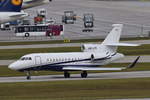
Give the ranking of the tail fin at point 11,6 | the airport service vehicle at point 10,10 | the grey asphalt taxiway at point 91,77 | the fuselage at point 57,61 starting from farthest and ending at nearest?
1. the airport service vehicle at point 10,10
2. the tail fin at point 11,6
3. the fuselage at point 57,61
4. the grey asphalt taxiway at point 91,77

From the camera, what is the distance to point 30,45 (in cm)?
11112

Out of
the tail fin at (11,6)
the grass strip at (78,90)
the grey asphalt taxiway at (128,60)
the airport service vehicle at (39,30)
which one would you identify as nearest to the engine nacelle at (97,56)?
the grass strip at (78,90)

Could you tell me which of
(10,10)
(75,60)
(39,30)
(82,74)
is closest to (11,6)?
(10,10)

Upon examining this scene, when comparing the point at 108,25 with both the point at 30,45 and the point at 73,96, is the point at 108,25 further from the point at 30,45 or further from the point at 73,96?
the point at 73,96

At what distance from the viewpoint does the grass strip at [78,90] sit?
1997 inches

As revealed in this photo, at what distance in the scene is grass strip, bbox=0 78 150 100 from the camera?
166 feet

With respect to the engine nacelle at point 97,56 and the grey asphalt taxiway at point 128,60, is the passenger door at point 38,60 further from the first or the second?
the grey asphalt taxiway at point 128,60

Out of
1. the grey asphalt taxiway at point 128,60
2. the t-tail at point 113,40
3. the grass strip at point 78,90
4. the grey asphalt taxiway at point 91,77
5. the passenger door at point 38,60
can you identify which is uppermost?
the t-tail at point 113,40

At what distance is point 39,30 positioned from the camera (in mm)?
142500

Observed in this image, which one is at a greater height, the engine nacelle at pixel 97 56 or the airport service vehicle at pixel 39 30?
the engine nacelle at pixel 97 56

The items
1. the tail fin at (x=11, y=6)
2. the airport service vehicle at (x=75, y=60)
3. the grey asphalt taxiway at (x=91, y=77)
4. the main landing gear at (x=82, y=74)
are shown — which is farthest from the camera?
the tail fin at (x=11, y=6)

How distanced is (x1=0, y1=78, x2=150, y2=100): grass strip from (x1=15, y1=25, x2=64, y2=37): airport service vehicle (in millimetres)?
78663

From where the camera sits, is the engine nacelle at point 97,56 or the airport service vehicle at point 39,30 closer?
the engine nacelle at point 97,56

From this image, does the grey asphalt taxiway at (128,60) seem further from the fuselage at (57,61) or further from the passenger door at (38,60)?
the passenger door at (38,60)
